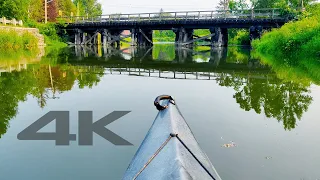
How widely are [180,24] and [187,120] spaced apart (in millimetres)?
29251

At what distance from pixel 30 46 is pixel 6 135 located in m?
26.4

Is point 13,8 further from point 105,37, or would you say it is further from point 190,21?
point 190,21

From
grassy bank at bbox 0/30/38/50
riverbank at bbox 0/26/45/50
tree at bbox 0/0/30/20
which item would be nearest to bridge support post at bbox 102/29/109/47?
tree at bbox 0/0/30/20

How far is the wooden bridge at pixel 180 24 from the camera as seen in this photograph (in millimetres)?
30656

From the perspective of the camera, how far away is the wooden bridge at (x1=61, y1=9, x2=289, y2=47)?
30.7 metres

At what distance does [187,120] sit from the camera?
6129 mm

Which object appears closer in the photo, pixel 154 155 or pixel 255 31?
pixel 154 155

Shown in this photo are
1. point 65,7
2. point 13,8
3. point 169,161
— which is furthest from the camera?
point 65,7

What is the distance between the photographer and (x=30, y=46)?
96.5 ft

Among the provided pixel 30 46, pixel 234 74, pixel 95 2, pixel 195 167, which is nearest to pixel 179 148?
pixel 195 167

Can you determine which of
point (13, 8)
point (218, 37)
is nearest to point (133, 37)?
point (218, 37)

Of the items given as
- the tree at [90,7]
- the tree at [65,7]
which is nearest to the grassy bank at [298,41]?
the tree at [65,7]

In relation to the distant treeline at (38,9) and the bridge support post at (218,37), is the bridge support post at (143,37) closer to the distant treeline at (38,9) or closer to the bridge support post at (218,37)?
the bridge support post at (218,37)

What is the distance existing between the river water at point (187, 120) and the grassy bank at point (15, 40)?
16270 mm
